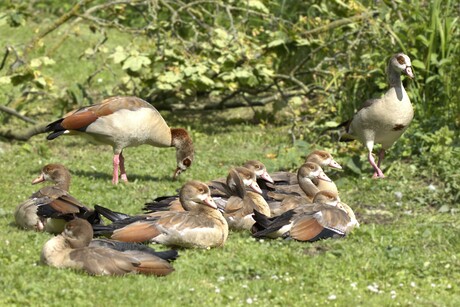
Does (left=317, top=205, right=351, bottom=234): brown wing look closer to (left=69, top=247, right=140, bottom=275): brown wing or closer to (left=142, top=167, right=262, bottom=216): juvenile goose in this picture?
(left=142, top=167, right=262, bottom=216): juvenile goose

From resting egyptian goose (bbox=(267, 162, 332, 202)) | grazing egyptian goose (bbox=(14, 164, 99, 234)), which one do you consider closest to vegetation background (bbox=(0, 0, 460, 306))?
grazing egyptian goose (bbox=(14, 164, 99, 234))

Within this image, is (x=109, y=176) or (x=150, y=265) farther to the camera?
(x=109, y=176)

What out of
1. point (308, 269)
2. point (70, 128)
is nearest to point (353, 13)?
point (70, 128)

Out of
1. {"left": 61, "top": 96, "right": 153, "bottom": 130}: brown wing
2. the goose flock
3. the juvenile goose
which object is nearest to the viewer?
the goose flock

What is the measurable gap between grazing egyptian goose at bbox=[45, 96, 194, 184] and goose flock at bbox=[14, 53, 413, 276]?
0.01 m

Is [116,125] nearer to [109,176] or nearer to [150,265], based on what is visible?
[109,176]

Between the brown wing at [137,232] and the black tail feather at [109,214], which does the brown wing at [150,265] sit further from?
the black tail feather at [109,214]

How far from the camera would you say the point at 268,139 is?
1681 centimetres

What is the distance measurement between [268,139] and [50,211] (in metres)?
7.30

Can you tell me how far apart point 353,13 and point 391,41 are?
64.8 inches

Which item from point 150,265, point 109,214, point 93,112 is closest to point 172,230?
point 109,214

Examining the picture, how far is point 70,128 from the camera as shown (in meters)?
13.4

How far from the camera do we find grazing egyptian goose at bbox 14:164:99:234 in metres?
9.98

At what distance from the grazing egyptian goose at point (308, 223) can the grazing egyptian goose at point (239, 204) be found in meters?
0.29
